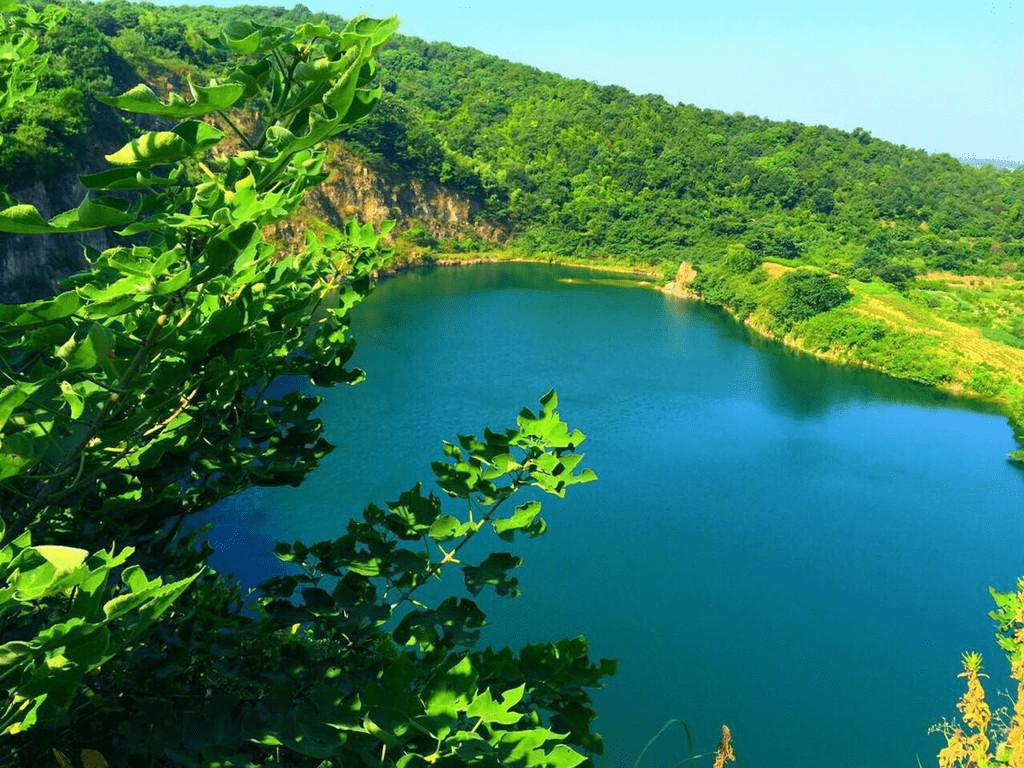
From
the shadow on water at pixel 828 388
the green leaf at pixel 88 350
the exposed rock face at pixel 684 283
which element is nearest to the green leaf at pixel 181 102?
the green leaf at pixel 88 350

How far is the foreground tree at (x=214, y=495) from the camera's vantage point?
873mm

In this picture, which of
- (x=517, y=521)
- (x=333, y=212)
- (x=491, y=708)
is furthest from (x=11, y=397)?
(x=333, y=212)

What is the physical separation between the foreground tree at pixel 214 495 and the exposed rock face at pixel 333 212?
46.2 ft

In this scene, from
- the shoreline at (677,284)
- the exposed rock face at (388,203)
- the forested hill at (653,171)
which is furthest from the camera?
the forested hill at (653,171)

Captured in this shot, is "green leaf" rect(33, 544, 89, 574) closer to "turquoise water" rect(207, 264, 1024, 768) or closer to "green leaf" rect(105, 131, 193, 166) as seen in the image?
"green leaf" rect(105, 131, 193, 166)

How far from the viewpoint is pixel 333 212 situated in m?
28.1

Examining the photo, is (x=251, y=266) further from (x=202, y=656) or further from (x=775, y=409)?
(x=775, y=409)

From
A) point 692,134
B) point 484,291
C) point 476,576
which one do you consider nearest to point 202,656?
point 476,576

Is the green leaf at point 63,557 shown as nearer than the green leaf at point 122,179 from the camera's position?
Yes

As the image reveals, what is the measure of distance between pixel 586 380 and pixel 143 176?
16012 mm

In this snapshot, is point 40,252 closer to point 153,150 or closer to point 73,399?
point 73,399

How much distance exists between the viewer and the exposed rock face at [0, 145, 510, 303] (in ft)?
47.8

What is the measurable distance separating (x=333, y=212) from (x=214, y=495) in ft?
91.3

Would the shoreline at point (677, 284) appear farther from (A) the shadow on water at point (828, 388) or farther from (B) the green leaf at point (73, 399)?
(B) the green leaf at point (73, 399)
